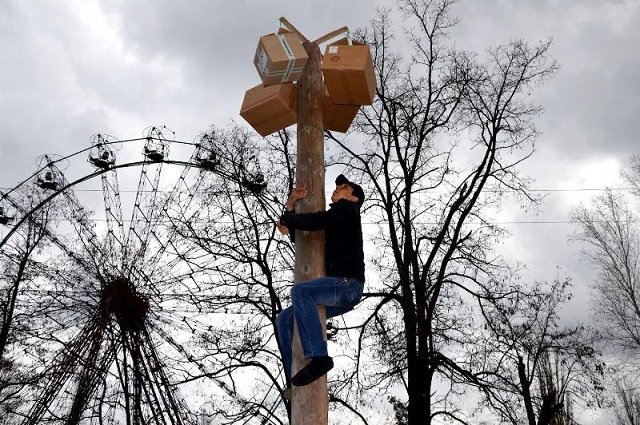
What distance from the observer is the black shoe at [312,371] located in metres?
2.98

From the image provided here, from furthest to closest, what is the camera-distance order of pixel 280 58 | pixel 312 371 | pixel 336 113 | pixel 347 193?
1. pixel 336 113
2. pixel 347 193
3. pixel 280 58
4. pixel 312 371

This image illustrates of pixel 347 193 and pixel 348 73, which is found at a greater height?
pixel 348 73

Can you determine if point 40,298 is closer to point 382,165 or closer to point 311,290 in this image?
point 311,290

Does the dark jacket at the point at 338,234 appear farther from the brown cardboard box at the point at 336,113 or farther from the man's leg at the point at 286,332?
the brown cardboard box at the point at 336,113

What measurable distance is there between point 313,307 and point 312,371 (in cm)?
37

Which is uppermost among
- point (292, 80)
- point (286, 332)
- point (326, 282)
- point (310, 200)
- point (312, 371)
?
point (292, 80)

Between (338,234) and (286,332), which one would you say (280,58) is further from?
(286,332)

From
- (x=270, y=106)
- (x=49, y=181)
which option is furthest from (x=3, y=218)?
(x=270, y=106)

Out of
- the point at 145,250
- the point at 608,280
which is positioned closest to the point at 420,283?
the point at 145,250

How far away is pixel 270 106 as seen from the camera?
157 inches

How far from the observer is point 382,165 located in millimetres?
13656

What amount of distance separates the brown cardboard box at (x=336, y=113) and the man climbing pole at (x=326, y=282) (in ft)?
2.81

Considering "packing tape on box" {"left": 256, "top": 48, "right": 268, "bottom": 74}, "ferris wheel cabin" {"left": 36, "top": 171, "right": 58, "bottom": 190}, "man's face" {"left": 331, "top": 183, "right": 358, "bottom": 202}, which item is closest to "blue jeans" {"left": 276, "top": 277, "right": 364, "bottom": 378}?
"man's face" {"left": 331, "top": 183, "right": 358, "bottom": 202}

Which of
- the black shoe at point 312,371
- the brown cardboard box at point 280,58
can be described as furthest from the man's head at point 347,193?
the black shoe at point 312,371
